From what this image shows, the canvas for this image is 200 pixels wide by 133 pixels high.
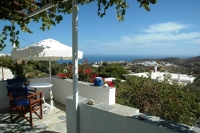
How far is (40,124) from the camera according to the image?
14.1 ft

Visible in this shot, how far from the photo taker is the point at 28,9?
15.0 ft

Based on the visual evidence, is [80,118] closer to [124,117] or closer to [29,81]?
[124,117]

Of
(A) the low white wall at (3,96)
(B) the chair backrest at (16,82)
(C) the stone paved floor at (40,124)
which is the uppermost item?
(B) the chair backrest at (16,82)

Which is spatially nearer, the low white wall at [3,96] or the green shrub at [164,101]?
the green shrub at [164,101]

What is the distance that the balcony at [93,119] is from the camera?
2.36 m

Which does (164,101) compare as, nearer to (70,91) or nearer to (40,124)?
(70,91)

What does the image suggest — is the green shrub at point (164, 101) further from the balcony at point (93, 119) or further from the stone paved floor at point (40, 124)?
the stone paved floor at point (40, 124)

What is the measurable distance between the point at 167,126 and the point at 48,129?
300 centimetres

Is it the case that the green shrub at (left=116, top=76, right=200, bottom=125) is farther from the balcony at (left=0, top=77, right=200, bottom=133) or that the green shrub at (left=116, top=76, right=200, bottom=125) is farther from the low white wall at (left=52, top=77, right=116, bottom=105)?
the balcony at (left=0, top=77, right=200, bottom=133)

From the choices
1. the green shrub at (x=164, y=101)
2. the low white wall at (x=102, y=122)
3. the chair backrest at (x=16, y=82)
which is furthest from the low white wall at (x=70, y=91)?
the low white wall at (x=102, y=122)

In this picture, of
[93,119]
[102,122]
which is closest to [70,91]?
[93,119]

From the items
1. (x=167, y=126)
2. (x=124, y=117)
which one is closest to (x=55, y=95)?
(x=124, y=117)

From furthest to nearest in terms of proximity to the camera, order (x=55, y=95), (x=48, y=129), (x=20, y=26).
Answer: (x=55, y=95), (x=20, y=26), (x=48, y=129)

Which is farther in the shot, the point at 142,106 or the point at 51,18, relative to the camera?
the point at 51,18
